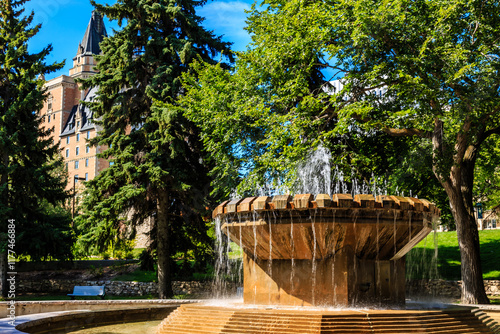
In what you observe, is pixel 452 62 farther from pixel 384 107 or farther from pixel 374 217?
pixel 374 217

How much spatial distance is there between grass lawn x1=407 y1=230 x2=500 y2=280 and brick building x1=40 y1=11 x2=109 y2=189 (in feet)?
180

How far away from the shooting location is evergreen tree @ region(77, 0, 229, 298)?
2088cm

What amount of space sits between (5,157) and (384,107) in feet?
58.6

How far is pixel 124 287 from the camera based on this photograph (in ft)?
80.2

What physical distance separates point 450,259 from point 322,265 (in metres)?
22.1

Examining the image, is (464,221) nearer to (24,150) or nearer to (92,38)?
(24,150)

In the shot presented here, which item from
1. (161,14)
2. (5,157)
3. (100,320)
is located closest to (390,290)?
(100,320)

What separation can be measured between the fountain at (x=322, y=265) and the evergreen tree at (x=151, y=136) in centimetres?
1190

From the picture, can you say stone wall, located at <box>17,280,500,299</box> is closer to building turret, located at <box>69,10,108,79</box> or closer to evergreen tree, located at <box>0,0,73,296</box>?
evergreen tree, located at <box>0,0,73,296</box>

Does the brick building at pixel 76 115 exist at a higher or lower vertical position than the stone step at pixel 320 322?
higher

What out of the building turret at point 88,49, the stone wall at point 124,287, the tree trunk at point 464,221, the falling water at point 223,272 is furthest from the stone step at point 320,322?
the building turret at point 88,49

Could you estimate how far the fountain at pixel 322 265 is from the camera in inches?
283

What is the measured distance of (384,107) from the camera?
17984 mm

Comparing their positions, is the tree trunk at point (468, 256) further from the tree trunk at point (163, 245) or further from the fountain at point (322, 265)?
the tree trunk at point (163, 245)
